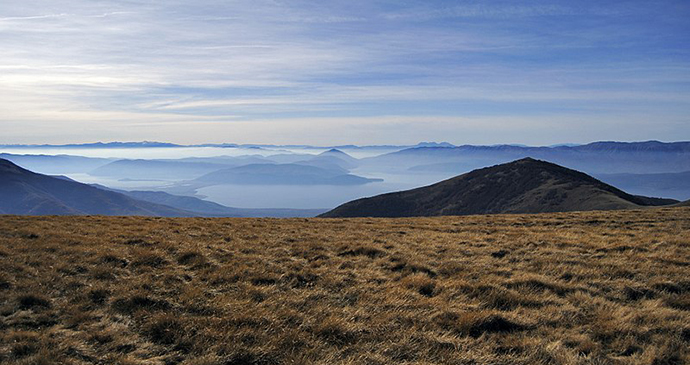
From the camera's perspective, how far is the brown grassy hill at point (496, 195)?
449 feet

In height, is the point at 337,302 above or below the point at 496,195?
above

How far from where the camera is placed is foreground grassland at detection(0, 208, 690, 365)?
6.56 meters

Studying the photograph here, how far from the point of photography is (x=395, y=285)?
34.0 ft

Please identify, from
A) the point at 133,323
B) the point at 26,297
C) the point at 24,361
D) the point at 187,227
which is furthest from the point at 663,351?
the point at 187,227

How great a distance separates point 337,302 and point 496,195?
17439 cm

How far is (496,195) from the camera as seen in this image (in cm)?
16900

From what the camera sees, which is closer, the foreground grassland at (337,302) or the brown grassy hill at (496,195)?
the foreground grassland at (337,302)

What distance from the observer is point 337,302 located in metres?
9.07

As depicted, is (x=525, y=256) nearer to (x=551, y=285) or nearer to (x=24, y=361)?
(x=551, y=285)

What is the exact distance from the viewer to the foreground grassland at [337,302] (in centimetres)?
656

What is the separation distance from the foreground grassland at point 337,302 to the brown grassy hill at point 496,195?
419 ft

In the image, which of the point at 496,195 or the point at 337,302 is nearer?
the point at 337,302

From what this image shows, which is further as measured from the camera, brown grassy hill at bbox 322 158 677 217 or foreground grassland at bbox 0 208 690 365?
brown grassy hill at bbox 322 158 677 217

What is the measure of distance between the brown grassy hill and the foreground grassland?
5034 inches
